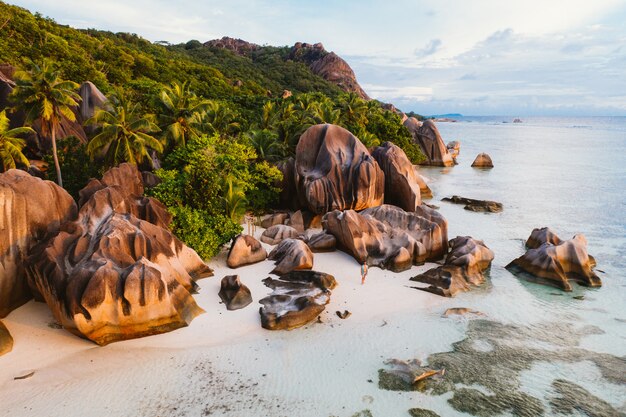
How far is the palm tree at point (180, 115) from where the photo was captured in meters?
29.5

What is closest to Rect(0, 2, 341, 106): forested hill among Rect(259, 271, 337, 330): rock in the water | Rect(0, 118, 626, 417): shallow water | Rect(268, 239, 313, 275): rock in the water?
Rect(268, 239, 313, 275): rock in the water

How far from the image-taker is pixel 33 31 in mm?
48188

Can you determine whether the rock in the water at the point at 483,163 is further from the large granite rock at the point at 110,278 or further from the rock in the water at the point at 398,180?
the large granite rock at the point at 110,278

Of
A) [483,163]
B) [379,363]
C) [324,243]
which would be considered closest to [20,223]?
[324,243]

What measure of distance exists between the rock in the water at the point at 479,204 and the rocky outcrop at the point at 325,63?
96.4 m

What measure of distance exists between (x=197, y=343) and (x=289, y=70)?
4286 inches

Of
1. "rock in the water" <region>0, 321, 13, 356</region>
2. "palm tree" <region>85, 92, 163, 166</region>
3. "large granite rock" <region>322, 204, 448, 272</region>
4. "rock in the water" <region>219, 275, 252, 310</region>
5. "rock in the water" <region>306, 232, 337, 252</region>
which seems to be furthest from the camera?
"palm tree" <region>85, 92, 163, 166</region>

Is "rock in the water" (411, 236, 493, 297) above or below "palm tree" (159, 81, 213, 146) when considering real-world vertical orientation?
below

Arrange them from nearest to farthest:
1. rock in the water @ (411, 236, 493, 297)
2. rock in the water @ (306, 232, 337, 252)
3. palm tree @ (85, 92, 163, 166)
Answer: rock in the water @ (411, 236, 493, 297), rock in the water @ (306, 232, 337, 252), palm tree @ (85, 92, 163, 166)

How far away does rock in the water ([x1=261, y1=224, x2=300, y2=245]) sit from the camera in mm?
23737

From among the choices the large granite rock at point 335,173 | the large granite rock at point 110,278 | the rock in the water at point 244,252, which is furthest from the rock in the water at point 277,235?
the large granite rock at point 110,278

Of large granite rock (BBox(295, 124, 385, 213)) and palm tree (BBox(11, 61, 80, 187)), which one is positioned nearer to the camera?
palm tree (BBox(11, 61, 80, 187))

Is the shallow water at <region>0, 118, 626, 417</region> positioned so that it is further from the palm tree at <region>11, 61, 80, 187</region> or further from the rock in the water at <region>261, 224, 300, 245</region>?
the palm tree at <region>11, 61, 80, 187</region>

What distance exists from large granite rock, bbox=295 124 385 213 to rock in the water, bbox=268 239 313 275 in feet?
25.0
